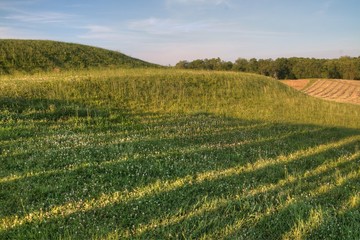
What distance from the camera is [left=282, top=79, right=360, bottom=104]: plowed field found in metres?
71.1

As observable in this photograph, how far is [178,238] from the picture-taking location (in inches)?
245

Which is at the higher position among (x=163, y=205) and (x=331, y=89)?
(x=331, y=89)

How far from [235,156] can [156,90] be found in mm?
15271

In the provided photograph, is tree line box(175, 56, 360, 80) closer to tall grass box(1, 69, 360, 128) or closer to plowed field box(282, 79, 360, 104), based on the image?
plowed field box(282, 79, 360, 104)

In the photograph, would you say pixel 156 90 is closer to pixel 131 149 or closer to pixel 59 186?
pixel 131 149

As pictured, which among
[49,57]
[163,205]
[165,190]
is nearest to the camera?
[163,205]

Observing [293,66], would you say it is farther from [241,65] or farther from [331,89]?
[331,89]

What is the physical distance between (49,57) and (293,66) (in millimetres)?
106070

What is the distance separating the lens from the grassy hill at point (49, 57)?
98.3 ft

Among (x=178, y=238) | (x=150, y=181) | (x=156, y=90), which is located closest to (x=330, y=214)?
(x=178, y=238)

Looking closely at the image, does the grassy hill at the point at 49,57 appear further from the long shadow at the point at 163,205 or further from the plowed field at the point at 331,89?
the plowed field at the point at 331,89

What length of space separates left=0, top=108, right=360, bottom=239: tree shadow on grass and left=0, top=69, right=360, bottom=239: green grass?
0.11 feet

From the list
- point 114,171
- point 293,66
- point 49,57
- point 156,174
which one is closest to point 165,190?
point 156,174

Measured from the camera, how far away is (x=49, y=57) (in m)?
33.3
